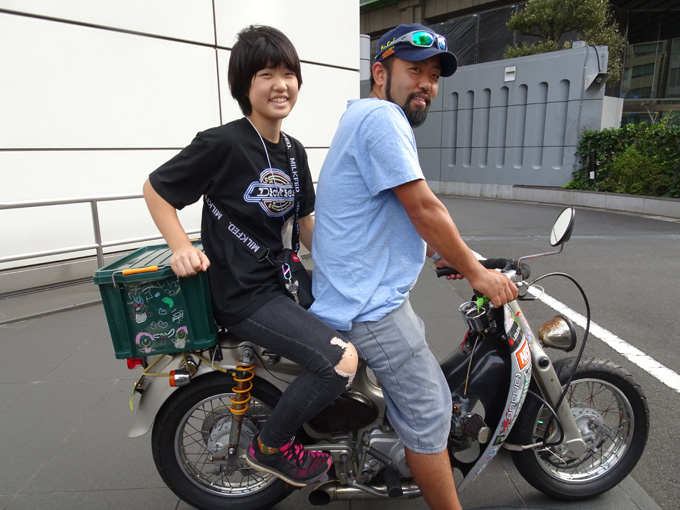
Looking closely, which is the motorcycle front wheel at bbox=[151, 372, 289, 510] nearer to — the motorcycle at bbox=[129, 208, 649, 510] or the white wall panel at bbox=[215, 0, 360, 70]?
the motorcycle at bbox=[129, 208, 649, 510]

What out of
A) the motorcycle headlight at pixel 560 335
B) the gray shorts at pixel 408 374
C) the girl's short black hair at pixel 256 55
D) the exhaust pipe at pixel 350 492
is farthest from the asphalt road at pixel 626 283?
the girl's short black hair at pixel 256 55

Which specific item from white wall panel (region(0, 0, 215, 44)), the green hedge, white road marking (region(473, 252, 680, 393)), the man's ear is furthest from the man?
the green hedge

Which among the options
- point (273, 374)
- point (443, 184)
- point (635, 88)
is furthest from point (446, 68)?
point (635, 88)

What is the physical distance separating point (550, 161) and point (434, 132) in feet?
14.4

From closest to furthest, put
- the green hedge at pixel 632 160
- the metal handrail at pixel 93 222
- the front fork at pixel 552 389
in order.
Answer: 1. the front fork at pixel 552 389
2. the metal handrail at pixel 93 222
3. the green hedge at pixel 632 160

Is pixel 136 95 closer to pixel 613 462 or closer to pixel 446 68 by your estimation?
pixel 446 68

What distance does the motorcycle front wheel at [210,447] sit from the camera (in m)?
2.04

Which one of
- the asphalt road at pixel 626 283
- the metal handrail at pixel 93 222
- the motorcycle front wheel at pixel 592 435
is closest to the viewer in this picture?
the motorcycle front wheel at pixel 592 435

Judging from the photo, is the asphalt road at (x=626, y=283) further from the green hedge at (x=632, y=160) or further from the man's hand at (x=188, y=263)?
the man's hand at (x=188, y=263)

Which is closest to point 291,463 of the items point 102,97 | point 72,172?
point 72,172

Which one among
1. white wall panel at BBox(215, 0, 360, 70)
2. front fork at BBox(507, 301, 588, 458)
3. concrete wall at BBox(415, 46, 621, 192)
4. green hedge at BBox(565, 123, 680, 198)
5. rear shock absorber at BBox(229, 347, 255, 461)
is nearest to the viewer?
rear shock absorber at BBox(229, 347, 255, 461)

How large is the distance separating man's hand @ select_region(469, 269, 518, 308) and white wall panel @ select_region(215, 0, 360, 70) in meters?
5.94

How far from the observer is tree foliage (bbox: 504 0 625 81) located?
14.4 m

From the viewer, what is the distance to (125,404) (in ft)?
10.6
